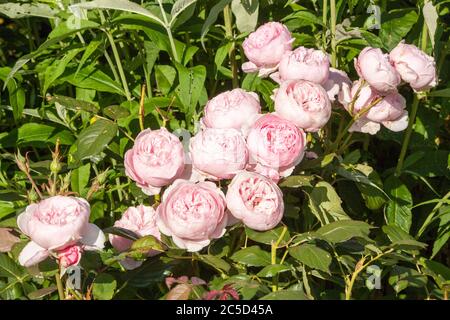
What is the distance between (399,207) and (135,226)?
2.50 feet

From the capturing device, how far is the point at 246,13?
212 centimetres

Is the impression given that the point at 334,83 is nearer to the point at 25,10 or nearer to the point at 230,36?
the point at 230,36

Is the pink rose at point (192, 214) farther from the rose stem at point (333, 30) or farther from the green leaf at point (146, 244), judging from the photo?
the rose stem at point (333, 30)

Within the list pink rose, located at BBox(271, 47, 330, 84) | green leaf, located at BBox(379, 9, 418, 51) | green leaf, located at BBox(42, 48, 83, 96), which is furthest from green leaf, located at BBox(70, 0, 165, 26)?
green leaf, located at BBox(379, 9, 418, 51)

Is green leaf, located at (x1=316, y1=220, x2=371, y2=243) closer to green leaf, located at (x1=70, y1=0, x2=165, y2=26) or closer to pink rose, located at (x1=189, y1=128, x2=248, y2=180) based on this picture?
pink rose, located at (x1=189, y1=128, x2=248, y2=180)

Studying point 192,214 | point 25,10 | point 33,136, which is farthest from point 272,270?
point 25,10

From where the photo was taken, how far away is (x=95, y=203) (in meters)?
2.13

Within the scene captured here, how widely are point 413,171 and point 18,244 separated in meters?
1.05

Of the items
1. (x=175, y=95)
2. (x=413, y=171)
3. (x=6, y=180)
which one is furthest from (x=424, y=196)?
(x=6, y=180)

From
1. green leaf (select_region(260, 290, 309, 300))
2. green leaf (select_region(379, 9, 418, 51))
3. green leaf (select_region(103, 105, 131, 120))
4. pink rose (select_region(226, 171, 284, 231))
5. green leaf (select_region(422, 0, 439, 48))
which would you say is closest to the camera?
green leaf (select_region(260, 290, 309, 300))

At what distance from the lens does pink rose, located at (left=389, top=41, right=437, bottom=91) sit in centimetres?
183

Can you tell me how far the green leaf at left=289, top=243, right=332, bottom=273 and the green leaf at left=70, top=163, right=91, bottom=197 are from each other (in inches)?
27.4

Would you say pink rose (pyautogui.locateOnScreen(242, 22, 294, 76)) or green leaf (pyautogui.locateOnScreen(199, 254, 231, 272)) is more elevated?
pink rose (pyautogui.locateOnScreen(242, 22, 294, 76))

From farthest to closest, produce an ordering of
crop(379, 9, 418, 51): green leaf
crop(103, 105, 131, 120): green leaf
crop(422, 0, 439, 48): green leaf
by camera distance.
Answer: crop(379, 9, 418, 51): green leaf → crop(422, 0, 439, 48): green leaf → crop(103, 105, 131, 120): green leaf
